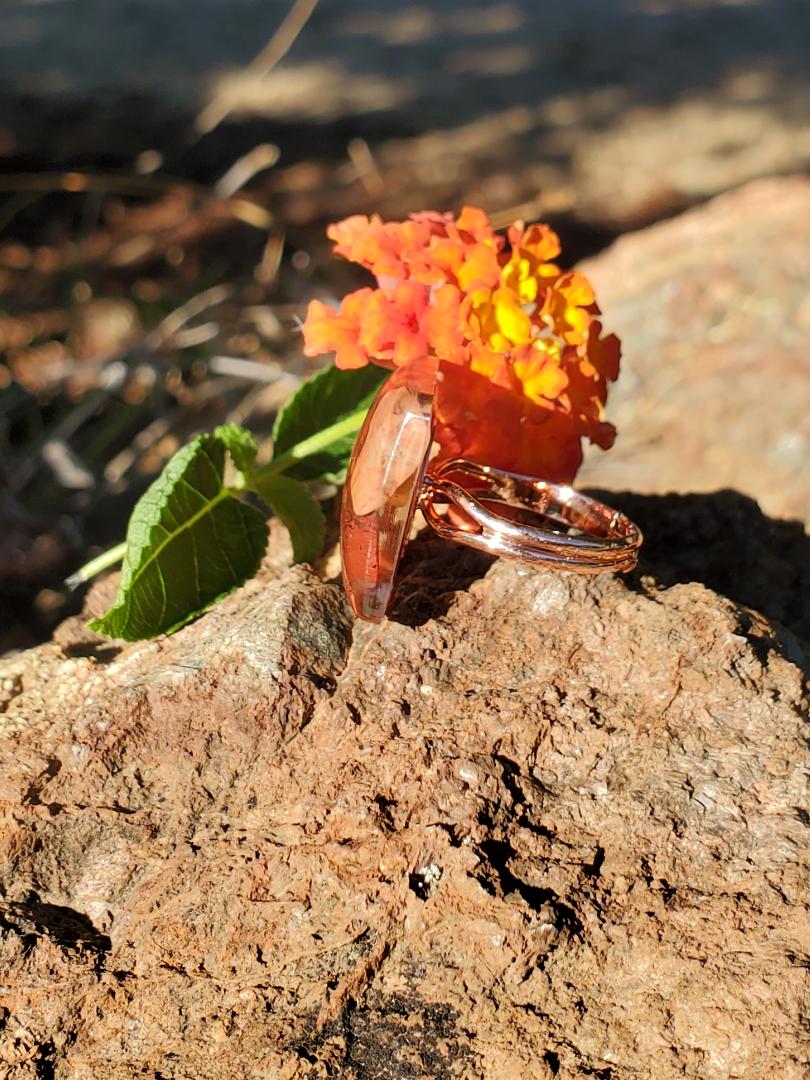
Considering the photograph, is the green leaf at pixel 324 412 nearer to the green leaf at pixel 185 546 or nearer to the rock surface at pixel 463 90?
the green leaf at pixel 185 546

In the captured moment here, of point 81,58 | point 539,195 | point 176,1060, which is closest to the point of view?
point 176,1060

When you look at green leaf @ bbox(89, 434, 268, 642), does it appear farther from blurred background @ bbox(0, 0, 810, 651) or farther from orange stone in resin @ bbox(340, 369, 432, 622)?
blurred background @ bbox(0, 0, 810, 651)

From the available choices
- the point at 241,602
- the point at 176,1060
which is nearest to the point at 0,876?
the point at 176,1060

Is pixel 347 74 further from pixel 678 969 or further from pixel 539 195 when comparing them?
pixel 678 969

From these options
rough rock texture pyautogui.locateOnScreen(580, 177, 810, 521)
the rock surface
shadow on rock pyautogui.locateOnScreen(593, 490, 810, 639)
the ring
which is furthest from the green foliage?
the rock surface

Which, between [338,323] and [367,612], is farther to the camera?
[338,323]

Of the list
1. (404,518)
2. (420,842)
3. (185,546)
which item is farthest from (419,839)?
(185,546)

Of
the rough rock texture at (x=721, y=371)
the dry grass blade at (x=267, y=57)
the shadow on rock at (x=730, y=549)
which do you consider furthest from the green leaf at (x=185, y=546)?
the dry grass blade at (x=267, y=57)
